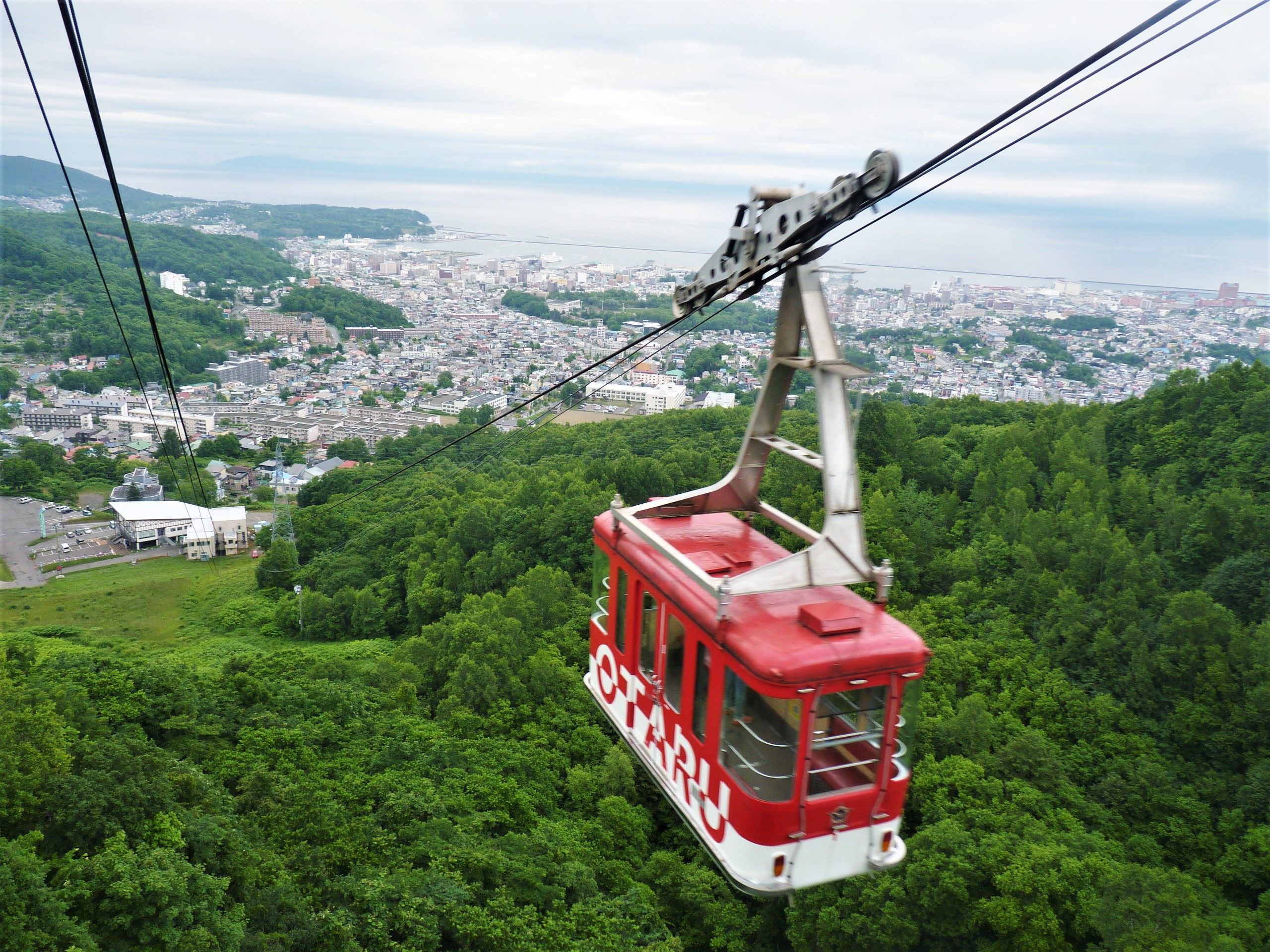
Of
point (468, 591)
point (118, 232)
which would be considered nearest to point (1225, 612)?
point (468, 591)

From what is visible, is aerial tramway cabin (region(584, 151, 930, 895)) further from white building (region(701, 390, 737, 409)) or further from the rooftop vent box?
white building (region(701, 390, 737, 409))

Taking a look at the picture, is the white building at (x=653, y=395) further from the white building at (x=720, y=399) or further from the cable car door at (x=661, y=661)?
Answer: the cable car door at (x=661, y=661)

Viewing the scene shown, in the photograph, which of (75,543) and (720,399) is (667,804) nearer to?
(75,543)

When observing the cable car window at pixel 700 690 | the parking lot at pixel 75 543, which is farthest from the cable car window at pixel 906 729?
the parking lot at pixel 75 543

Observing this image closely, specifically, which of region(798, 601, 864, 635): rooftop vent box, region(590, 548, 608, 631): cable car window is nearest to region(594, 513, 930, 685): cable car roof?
region(798, 601, 864, 635): rooftop vent box

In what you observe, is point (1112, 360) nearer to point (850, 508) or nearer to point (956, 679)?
point (956, 679)

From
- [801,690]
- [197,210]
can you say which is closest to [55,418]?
[801,690]
